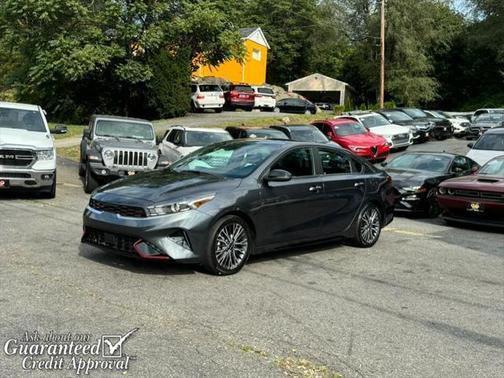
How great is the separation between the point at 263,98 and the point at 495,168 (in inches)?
A: 1152

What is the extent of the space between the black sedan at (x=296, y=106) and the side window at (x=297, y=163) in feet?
116

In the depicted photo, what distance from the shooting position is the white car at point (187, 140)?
52.9 ft

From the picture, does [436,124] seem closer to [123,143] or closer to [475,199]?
[475,199]

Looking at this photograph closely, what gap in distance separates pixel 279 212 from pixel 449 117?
96.3 ft

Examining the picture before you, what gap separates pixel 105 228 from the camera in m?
6.97

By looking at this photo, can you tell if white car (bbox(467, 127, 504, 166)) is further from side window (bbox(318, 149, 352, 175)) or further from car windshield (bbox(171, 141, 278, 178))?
car windshield (bbox(171, 141, 278, 178))

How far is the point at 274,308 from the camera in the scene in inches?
237

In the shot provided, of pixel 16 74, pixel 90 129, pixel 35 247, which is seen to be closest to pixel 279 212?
pixel 35 247

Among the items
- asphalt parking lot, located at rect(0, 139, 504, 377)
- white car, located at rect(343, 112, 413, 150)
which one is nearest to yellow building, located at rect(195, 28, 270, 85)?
white car, located at rect(343, 112, 413, 150)

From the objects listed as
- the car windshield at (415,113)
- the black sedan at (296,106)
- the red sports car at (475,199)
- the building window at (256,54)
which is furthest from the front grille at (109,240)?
the building window at (256,54)

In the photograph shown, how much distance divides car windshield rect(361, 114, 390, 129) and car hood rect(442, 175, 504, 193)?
12717 millimetres

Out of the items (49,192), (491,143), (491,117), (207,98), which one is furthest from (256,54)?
(49,192)

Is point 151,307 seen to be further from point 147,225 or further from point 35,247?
point 35,247

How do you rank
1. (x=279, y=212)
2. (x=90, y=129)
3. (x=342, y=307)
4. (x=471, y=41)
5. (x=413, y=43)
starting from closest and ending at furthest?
(x=342, y=307) < (x=279, y=212) < (x=90, y=129) < (x=413, y=43) < (x=471, y=41)
